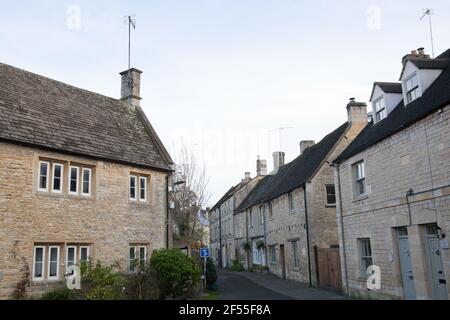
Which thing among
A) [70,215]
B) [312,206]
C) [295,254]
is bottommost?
[295,254]

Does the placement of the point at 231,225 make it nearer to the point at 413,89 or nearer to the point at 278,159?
the point at 278,159

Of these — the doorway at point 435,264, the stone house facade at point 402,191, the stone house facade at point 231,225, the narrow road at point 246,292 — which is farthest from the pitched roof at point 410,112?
the stone house facade at point 231,225

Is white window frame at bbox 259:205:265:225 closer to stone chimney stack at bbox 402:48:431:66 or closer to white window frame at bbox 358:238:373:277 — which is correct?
white window frame at bbox 358:238:373:277

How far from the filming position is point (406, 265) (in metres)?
14.7

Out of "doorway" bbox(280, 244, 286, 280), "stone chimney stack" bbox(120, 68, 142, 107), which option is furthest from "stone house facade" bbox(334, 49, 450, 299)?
Result: "stone chimney stack" bbox(120, 68, 142, 107)

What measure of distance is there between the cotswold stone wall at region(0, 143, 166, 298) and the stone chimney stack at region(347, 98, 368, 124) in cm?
1265

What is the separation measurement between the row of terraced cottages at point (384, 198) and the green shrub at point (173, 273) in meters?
7.03

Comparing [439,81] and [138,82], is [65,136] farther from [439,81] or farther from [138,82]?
[439,81]

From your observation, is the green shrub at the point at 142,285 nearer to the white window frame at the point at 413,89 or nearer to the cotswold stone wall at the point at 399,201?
the cotswold stone wall at the point at 399,201

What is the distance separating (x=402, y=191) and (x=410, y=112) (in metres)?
2.81

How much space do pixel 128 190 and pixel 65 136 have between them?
340 cm

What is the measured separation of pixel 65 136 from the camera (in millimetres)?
16531

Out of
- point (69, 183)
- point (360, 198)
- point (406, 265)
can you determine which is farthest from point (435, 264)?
point (69, 183)
